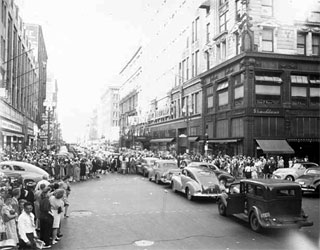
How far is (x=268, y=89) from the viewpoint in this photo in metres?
34.9

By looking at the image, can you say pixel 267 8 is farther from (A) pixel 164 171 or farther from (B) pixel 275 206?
(B) pixel 275 206

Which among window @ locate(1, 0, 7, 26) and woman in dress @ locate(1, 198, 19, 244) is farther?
window @ locate(1, 0, 7, 26)

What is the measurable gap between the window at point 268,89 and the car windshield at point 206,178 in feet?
59.5

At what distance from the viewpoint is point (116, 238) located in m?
10.4

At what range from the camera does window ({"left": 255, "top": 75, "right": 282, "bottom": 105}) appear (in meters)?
34.6

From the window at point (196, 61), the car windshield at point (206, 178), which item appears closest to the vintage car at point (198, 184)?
the car windshield at point (206, 178)

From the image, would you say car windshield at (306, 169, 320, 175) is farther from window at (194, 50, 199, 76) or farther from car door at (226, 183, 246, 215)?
window at (194, 50, 199, 76)

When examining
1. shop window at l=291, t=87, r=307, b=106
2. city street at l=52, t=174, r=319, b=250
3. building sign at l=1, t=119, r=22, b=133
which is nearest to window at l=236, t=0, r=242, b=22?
shop window at l=291, t=87, r=307, b=106

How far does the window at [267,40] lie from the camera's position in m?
35.3

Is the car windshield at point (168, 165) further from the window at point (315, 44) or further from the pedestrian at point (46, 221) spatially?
the window at point (315, 44)

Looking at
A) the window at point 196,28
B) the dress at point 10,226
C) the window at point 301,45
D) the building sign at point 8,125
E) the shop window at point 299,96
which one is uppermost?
the window at point 196,28

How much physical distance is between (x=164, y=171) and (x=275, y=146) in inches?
544

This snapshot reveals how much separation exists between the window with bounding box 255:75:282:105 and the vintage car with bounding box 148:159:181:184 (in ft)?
45.4

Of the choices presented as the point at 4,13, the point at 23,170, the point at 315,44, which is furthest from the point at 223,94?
the point at 23,170
